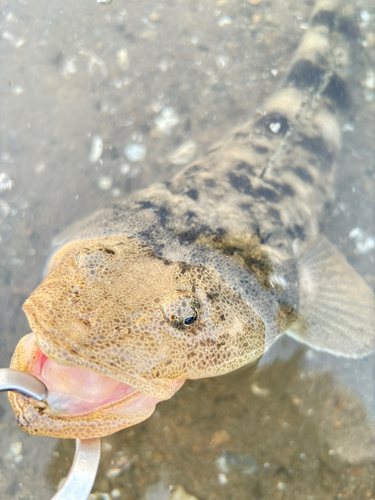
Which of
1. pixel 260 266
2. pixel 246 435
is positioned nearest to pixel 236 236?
pixel 260 266

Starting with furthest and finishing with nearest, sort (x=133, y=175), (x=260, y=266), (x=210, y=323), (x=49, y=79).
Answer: (x=49, y=79) → (x=133, y=175) → (x=260, y=266) → (x=210, y=323)

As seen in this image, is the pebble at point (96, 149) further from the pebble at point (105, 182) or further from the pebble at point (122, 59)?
the pebble at point (122, 59)

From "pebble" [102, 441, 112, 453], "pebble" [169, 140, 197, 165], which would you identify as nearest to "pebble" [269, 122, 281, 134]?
"pebble" [169, 140, 197, 165]

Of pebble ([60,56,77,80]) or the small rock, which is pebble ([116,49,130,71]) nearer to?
pebble ([60,56,77,80])

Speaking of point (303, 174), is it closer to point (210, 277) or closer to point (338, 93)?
point (338, 93)

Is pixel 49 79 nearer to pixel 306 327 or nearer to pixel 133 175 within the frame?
pixel 133 175

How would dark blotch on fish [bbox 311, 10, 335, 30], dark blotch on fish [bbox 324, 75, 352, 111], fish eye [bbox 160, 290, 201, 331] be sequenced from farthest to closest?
dark blotch on fish [bbox 311, 10, 335, 30] → dark blotch on fish [bbox 324, 75, 352, 111] → fish eye [bbox 160, 290, 201, 331]
